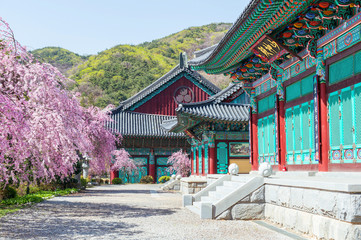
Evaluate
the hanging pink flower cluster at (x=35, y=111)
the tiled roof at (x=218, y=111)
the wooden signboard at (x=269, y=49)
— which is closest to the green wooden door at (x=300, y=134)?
the wooden signboard at (x=269, y=49)

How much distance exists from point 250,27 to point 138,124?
113ft

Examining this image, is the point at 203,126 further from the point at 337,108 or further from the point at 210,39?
the point at 210,39

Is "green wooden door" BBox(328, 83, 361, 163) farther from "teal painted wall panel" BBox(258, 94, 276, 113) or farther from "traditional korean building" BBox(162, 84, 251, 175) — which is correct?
"traditional korean building" BBox(162, 84, 251, 175)

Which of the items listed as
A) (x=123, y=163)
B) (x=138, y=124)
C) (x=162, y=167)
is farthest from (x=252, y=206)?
(x=138, y=124)

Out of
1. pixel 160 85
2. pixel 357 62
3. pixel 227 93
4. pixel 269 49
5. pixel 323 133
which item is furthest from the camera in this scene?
pixel 160 85

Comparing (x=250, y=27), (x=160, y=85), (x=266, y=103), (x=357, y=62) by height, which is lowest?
(x=266, y=103)

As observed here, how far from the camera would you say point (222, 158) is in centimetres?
2703

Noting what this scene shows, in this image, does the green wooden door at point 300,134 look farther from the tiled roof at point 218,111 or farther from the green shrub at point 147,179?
the green shrub at point 147,179

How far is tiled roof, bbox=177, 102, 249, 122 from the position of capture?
86.4 ft

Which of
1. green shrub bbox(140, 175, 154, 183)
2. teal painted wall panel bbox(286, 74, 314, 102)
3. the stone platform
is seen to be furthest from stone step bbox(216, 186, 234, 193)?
green shrub bbox(140, 175, 154, 183)

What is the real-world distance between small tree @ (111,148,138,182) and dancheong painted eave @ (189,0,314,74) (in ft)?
87.9

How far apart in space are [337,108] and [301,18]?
109 inches

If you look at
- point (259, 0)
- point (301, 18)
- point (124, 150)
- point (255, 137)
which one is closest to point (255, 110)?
point (255, 137)

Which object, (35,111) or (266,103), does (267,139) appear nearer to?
(266,103)
